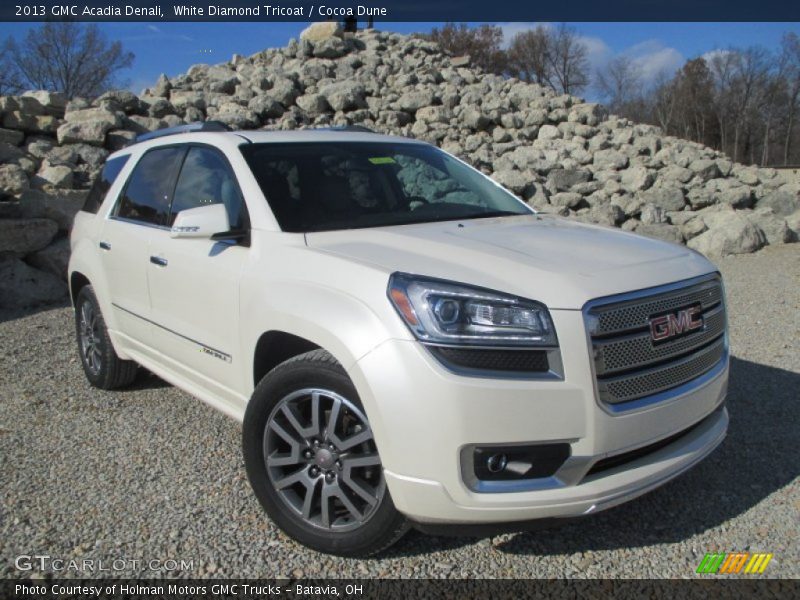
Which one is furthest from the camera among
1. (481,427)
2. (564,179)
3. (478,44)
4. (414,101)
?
(478,44)

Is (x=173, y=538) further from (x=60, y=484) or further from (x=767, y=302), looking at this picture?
→ (x=767, y=302)

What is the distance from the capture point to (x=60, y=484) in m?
3.76

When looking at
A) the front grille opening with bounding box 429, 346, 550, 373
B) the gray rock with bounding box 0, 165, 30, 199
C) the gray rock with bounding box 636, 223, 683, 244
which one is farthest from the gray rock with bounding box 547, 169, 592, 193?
the front grille opening with bounding box 429, 346, 550, 373

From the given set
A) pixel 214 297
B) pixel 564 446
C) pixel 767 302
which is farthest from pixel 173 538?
pixel 767 302

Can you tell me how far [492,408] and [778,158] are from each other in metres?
58.1

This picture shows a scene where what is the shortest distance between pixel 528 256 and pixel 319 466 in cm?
128

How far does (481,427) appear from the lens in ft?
8.16

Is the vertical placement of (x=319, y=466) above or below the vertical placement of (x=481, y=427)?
below

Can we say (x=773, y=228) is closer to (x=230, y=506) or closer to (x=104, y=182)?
(x=104, y=182)

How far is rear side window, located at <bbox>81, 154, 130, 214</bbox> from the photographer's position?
519 cm

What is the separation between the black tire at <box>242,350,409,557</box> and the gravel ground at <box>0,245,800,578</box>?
143 mm

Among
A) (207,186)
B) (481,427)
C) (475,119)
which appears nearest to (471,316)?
(481,427)

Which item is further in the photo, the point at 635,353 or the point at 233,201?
the point at 233,201

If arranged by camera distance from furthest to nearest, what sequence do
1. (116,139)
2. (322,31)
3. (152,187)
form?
(322,31)
(116,139)
(152,187)
